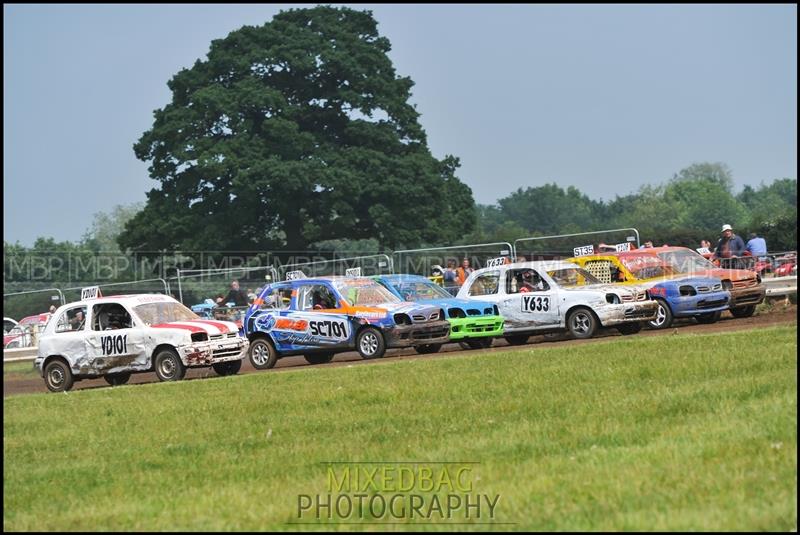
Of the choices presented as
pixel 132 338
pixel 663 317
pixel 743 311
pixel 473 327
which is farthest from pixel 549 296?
pixel 132 338

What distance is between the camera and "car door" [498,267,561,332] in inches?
938

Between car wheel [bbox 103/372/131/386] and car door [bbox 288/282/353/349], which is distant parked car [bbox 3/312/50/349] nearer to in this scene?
car wheel [bbox 103/372/131/386]

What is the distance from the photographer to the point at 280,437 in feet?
40.5

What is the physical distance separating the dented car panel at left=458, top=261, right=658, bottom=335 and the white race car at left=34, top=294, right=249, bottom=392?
5.18 meters

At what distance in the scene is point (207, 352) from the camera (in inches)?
845

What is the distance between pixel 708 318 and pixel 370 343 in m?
7.19

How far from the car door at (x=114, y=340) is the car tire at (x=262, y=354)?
2845 mm

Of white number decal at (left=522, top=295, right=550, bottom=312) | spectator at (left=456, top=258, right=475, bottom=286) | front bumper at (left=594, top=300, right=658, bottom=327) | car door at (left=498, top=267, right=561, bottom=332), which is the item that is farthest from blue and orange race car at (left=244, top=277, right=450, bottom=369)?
spectator at (left=456, top=258, right=475, bottom=286)

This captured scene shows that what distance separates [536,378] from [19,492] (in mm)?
6341

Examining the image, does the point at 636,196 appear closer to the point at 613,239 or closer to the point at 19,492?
the point at 613,239

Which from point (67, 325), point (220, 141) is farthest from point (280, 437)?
point (220, 141)

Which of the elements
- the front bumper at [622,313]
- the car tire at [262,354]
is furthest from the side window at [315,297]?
the front bumper at [622,313]

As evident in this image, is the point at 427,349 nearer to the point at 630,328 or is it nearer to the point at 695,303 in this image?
the point at 630,328

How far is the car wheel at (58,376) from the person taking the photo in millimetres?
22547
